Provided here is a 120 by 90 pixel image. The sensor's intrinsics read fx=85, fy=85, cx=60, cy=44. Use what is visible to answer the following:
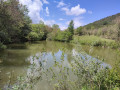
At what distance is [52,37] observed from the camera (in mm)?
31562

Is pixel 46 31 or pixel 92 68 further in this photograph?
pixel 46 31

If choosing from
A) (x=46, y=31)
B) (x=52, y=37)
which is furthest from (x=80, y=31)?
(x=46, y=31)

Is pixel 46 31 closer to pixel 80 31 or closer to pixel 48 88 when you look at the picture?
pixel 80 31

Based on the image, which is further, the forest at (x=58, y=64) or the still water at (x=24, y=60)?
the still water at (x=24, y=60)

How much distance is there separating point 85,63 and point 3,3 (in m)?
7.88

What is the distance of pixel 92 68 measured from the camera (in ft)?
7.24

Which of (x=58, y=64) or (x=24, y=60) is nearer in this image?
(x=58, y=64)

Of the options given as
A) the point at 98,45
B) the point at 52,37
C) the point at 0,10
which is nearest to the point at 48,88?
the point at 0,10

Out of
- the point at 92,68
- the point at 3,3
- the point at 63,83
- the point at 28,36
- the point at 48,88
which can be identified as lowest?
the point at 48,88

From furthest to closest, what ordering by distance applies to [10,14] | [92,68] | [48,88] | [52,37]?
1. [52,37]
2. [10,14]
3. [48,88]
4. [92,68]

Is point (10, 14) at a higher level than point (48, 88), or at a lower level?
higher

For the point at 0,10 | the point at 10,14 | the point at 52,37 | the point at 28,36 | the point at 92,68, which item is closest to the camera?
the point at 92,68

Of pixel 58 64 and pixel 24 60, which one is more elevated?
pixel 58 64

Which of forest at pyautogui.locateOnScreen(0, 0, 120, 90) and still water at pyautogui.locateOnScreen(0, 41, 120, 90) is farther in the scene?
still water at pyautogui.locateOnScreen(0, 41, 120, 90)
